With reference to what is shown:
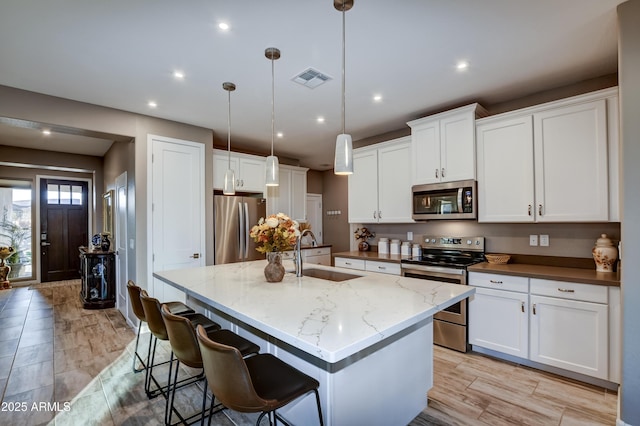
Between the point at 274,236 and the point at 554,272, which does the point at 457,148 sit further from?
the point at 274,236

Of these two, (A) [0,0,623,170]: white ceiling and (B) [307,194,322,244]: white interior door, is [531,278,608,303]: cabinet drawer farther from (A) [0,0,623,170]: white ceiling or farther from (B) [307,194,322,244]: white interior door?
(B) [307,194,322,244]: white interior door

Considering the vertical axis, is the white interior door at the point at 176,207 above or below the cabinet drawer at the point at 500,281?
above

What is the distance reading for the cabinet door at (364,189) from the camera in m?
4.32

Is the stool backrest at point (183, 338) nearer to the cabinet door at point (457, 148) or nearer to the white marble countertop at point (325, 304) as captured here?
the white marble countertop at point (325, 304)

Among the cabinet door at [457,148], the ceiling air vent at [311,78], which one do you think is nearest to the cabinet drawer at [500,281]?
the cabinet door at [457,148]

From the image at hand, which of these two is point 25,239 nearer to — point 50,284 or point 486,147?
point 50,284

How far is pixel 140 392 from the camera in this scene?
2.42 meters

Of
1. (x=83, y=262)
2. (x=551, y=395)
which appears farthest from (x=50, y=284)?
(x=551, y=395)

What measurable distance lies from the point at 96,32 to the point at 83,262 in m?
4.22

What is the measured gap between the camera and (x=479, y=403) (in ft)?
7.44

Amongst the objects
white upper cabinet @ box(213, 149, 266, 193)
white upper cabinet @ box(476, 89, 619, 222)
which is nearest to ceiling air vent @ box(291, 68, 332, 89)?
white upper cabinet @ box(476, 89, 619, 222)

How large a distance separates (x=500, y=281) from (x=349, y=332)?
7.36ft

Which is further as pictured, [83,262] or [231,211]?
[83,262]

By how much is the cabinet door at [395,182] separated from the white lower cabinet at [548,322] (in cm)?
126
